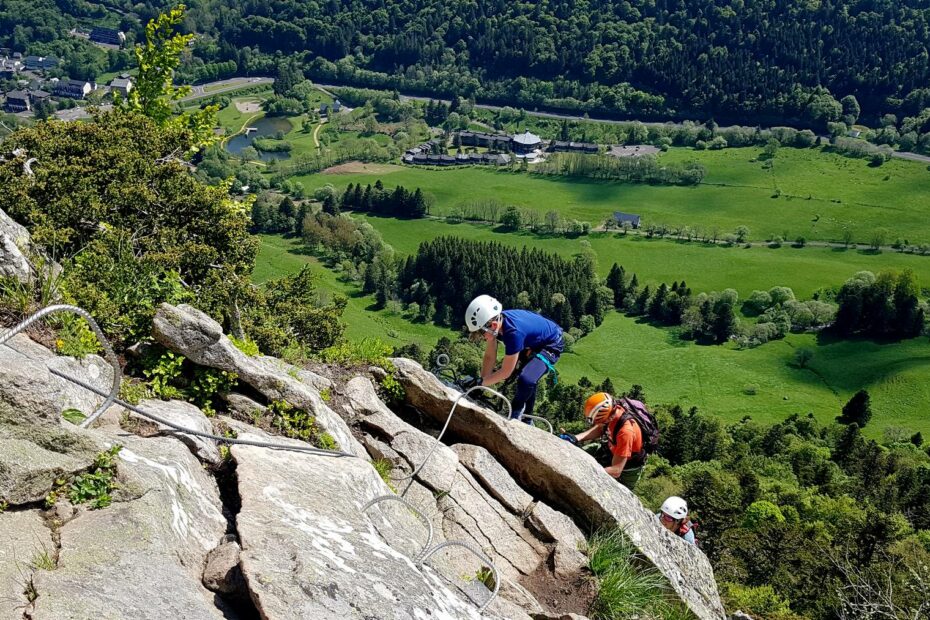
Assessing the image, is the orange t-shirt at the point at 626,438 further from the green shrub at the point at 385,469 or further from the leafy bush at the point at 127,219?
the leafy bush at the point at 127,219

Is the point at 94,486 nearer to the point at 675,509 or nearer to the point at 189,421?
the point at 189,421

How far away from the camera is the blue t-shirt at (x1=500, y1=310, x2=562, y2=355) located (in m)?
14.3

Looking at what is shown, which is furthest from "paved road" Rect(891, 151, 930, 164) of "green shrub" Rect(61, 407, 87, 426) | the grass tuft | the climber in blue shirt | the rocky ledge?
"green shrub" Rect(61, 407, 87, 426)

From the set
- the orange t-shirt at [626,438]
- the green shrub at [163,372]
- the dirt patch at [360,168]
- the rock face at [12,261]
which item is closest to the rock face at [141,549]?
the green shrub at [163,372]

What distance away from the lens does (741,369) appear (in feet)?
352

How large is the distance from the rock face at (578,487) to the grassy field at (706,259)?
4837 inches

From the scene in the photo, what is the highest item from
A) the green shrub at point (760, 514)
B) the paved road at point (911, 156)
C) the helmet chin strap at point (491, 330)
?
the helmet chin strap at point (491, 330)

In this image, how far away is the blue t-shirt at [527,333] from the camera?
14323 mm

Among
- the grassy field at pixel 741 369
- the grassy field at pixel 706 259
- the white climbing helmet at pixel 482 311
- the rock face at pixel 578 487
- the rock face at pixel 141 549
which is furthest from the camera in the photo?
the grassy field at pixel 706 259

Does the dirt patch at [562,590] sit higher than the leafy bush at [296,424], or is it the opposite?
the leafy bush at [296,424]

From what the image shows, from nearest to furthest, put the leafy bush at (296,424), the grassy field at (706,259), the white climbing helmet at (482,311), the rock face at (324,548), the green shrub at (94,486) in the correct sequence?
the rock face at (324,548), the green shrub at (94,486), the leafy bush at (296,424), the white climbing helmet at (482,311), the grassy field at (706,259)

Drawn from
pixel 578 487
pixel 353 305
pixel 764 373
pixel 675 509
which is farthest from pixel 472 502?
pixel 353 305

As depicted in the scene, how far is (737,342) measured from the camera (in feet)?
381

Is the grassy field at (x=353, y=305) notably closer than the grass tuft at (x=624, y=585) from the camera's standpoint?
No
